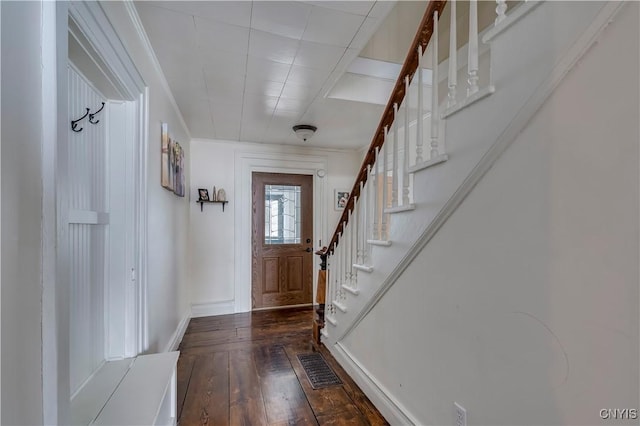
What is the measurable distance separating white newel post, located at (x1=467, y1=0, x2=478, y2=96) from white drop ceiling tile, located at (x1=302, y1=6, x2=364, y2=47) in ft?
2.10

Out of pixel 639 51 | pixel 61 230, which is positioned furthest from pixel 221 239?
pixel 639 51

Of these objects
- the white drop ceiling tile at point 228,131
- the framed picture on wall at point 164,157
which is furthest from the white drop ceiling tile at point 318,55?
the white drop ceiling tile at point 228,131

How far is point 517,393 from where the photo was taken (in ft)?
3.02

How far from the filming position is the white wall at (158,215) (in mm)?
1454

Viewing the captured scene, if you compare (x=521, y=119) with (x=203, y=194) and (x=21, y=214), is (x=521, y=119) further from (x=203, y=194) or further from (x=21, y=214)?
(x=203, y=194)

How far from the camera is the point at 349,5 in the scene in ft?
4.55

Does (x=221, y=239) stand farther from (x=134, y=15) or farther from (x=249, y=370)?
(x=134, y=15)

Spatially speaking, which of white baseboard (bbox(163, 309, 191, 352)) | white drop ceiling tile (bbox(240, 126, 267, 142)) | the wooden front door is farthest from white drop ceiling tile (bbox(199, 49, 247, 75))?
white baseboard (bbox(163, 309, 191, 352))

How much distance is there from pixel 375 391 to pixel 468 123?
168 centimetres

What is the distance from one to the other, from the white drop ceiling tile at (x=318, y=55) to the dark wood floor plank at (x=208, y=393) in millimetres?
2342

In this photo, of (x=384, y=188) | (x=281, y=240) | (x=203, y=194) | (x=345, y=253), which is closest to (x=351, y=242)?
(x=345, y=253)

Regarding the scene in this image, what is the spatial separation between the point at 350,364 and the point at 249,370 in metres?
0.83

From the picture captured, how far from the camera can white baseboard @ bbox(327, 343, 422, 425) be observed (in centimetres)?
152

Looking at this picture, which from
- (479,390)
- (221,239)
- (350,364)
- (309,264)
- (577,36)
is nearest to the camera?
(577,36)
